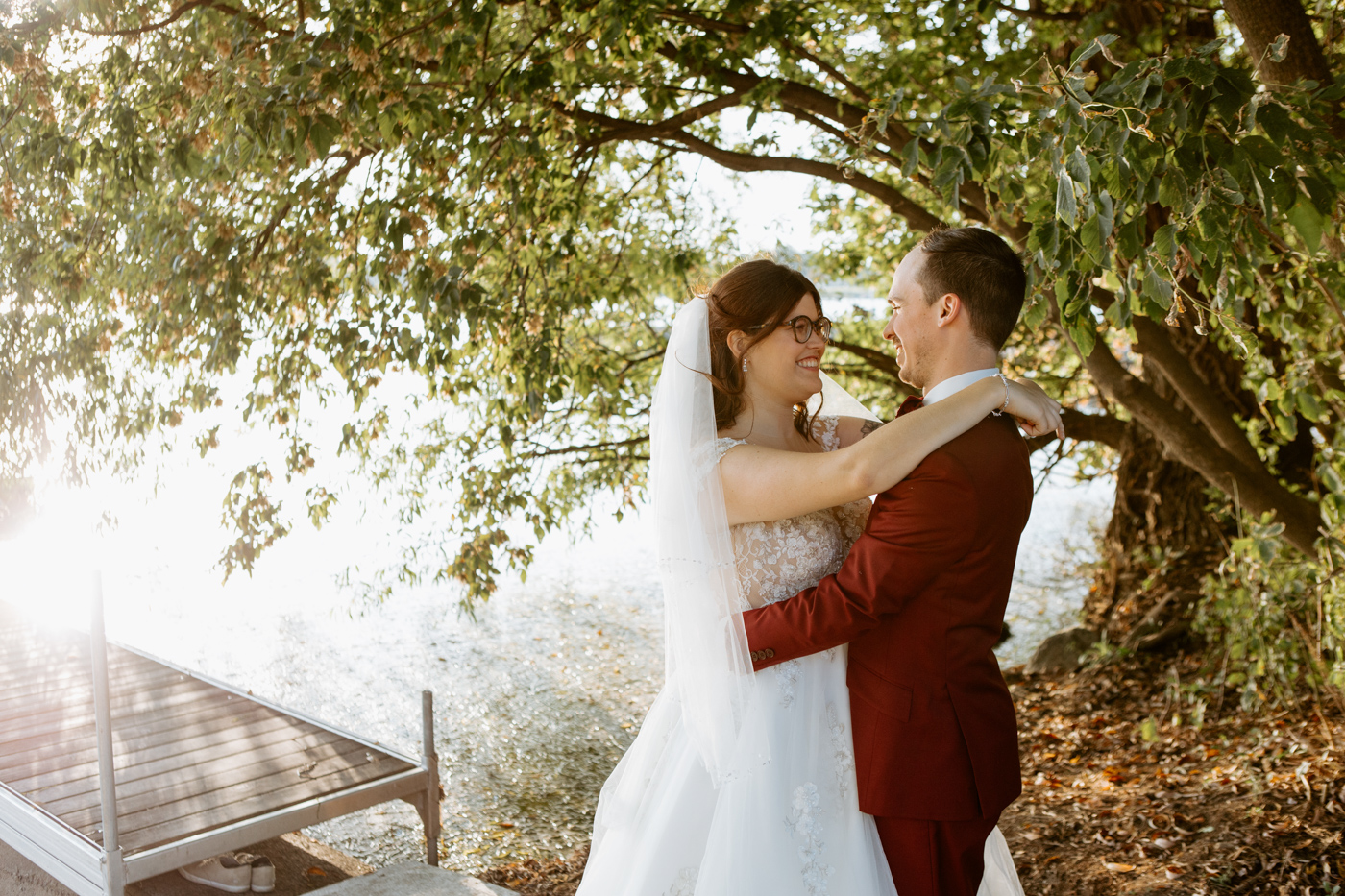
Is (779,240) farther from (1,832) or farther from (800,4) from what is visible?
(1,832)

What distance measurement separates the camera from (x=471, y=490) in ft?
20.5

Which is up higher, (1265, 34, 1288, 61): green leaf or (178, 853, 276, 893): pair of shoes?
(1265, 34, 1288, 61): green leaf

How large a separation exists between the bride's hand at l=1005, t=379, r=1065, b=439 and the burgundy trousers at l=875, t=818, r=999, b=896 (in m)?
0.82

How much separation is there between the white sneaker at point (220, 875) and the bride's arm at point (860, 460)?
12.4 feet

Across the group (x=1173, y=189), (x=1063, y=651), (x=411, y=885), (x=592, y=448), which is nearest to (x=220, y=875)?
(x=411, y=885)

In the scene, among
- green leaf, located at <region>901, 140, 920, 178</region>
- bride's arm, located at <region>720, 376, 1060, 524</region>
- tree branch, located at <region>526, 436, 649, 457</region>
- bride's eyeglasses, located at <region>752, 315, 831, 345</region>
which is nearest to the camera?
bride's arm, located at <region>720, 376, 1060, 524</region>

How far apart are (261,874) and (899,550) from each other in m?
4.11

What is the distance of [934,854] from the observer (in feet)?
6.79

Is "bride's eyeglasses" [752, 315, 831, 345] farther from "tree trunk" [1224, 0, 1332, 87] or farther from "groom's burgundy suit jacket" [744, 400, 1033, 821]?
"tree trunk" [1224, 0, 1332, 87]

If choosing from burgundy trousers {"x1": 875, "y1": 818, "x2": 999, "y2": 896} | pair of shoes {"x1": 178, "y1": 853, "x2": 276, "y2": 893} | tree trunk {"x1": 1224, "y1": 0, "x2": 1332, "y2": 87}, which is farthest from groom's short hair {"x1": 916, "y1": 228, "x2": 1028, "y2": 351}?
pair of shoes {"x1": 178, "y1": 853, "x2": 276, "y2": 893}

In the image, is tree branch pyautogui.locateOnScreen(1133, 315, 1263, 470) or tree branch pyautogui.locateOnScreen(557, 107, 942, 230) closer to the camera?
tree branch pyautogui.locateOnScreen(1133, 315, 1263, 470)

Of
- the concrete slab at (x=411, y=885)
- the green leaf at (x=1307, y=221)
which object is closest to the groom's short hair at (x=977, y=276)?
the green leaf at (x=1307, y=221)

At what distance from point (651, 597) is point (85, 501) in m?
7.59

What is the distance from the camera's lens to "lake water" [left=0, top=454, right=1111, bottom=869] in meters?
7.05
